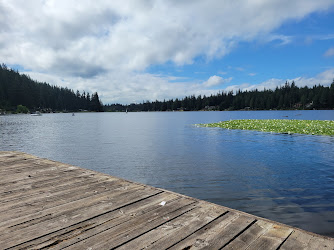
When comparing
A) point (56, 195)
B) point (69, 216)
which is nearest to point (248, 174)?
point (56, 195)

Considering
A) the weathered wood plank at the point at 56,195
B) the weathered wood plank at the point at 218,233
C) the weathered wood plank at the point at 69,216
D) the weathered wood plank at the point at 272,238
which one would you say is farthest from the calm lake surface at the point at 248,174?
the weathered wood plank at the point at 69,216

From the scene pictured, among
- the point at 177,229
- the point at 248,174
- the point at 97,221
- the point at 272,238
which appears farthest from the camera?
the point at 248,174

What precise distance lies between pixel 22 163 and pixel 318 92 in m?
213

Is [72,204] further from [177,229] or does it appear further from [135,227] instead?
[177,229]

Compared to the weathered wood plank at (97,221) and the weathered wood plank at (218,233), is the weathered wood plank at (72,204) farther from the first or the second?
the weathered wood plank at (218,233)

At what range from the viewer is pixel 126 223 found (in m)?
4.25

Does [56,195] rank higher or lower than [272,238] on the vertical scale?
A: lower

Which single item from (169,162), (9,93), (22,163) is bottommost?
(169,162)

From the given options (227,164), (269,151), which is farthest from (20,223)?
(269,151)

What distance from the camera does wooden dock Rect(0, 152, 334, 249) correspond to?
11.8 ft

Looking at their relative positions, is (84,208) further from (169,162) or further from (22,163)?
(169,162)

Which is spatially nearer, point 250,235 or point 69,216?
point 250,235

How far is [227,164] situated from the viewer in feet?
46.8

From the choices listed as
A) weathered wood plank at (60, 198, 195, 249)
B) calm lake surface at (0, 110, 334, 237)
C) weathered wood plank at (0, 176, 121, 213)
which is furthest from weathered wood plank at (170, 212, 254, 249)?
calm lake surface at (0, 110, 334, 237)
